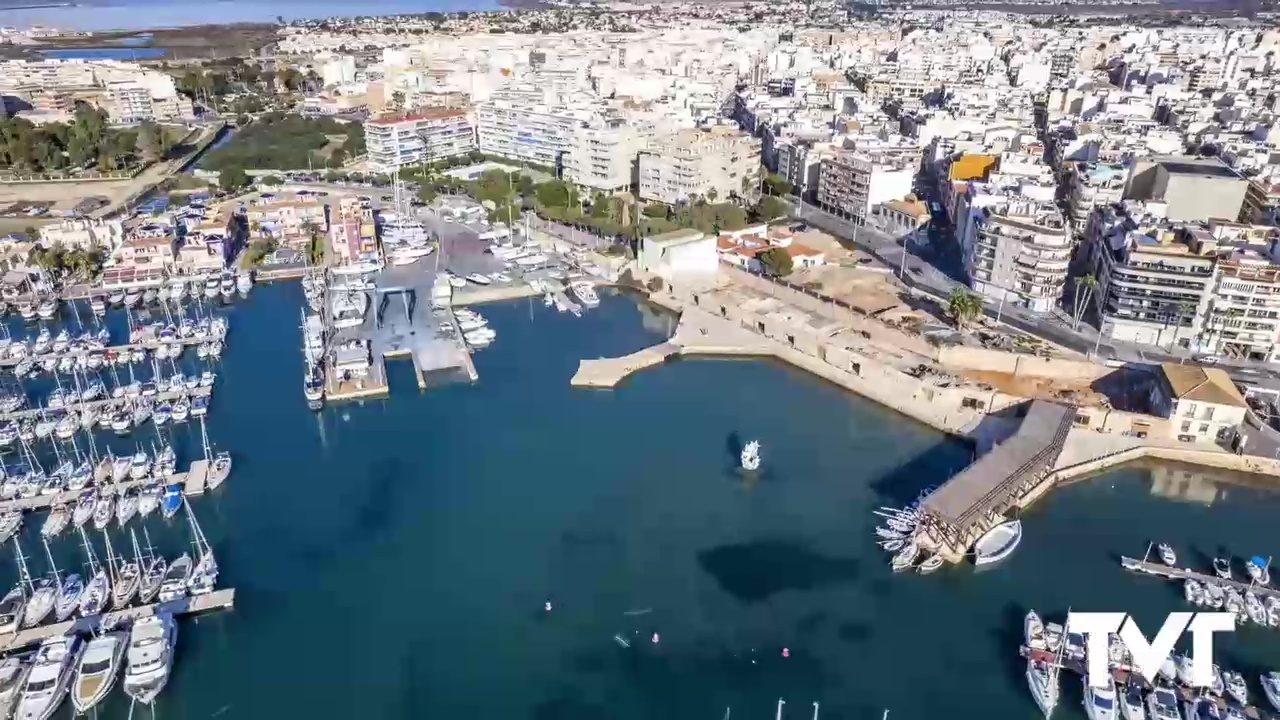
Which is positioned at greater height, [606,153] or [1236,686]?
[606,153]

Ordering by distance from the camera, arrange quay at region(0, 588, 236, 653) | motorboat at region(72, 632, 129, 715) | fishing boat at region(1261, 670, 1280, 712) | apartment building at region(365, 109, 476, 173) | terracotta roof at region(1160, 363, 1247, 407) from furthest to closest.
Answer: apartment building at region(365, 109, 476, 173) < terracotta roof at region(1160, 363, 1247, 407) < quay at region(0, 588, 236, 653) < fishing boat at region(1261, 670, 1280, 712) < motorboat at region(72, 632, 129, 715)

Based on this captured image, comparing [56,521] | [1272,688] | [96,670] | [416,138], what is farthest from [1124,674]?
[416,138]

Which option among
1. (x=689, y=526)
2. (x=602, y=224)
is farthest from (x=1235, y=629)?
(x=602, y=224)

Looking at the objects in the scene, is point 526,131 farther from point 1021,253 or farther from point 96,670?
point 96,670

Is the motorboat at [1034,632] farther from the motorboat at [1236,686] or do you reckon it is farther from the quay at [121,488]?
the quay at [121,488]

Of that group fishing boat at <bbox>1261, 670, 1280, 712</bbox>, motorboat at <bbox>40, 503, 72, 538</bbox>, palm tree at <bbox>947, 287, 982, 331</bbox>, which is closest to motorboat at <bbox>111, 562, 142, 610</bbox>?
motorboat at <bbox>40, 503, 72, 538</bbox>

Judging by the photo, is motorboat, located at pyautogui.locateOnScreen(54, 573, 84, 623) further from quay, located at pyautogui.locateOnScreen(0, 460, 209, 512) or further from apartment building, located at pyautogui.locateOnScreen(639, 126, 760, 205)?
apartment building, located at pyautogui.locateOnScreen(639, 126, 760, 205)
